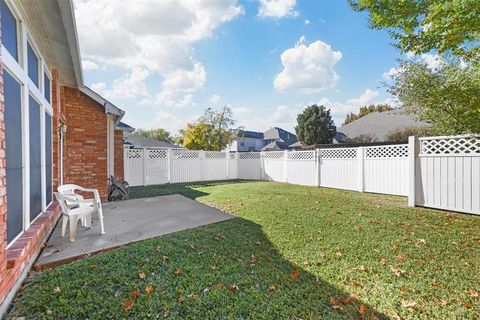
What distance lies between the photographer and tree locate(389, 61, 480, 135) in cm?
611

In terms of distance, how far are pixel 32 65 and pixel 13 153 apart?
1.87 meters

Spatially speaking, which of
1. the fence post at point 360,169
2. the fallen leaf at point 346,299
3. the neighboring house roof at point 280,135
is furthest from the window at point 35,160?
the neighboring house roof at point 280,135

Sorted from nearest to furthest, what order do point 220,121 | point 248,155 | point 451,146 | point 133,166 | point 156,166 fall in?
1. point 451,146
2. point 133,166
3. point 156,166
4. point 248,155
5. point 220,121

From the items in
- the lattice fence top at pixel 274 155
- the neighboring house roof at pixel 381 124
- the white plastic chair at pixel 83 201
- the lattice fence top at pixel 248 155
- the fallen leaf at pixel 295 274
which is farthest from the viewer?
the neighboring house roof at pixel 381 124

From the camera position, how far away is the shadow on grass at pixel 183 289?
2.21 metres

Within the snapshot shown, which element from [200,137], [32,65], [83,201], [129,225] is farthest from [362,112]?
[32,65]

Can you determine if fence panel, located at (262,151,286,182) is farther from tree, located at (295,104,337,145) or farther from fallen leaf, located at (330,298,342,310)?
tree, located at (295,104,337,145)

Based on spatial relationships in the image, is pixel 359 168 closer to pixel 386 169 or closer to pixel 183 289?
pixel 386 169

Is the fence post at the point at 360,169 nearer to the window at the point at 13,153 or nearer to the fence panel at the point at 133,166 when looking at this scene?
the window at the point at 13,153

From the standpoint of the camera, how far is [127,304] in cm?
225

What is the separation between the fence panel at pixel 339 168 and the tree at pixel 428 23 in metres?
5.29

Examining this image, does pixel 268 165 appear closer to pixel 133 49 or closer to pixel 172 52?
pixel 172 52

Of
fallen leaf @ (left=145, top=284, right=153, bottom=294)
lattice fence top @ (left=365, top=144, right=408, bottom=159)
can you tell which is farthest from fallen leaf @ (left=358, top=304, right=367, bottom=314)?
lattice fence top @ (left=365, top=144, right=408, bottom=159)

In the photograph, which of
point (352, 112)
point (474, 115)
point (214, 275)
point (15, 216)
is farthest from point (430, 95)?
point (352, 112)
